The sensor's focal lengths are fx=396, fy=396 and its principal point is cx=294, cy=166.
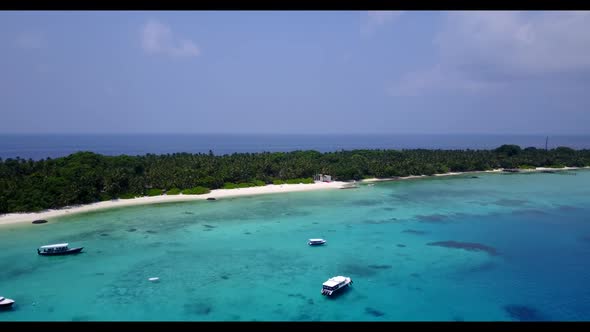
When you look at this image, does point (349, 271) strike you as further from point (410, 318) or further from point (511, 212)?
point (511, 212)

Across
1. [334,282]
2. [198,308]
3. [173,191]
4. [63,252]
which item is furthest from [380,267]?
[173,191]

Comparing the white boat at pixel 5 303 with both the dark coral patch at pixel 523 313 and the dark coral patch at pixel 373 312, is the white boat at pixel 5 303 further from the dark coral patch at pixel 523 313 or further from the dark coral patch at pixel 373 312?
the dark coral patch at pixel 523 313

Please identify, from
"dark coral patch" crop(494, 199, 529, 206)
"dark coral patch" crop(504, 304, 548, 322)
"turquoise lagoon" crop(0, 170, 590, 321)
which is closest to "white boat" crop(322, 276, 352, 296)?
"turquoise lagoon" crop(0, 170, 590, 321)

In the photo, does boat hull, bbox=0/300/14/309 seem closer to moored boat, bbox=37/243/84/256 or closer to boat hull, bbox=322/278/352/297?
moored boat, bbox=37/243/84/256

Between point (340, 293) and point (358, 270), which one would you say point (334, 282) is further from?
point (358, 270)
